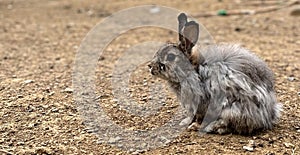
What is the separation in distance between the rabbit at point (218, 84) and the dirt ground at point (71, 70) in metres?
0.16

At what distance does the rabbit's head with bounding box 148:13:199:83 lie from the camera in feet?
14.0

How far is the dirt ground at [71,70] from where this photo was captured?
13.8ft

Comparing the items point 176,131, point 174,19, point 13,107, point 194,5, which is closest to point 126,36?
point 174,19

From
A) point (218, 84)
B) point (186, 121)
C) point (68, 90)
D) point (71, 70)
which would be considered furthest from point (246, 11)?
point (218, 84)

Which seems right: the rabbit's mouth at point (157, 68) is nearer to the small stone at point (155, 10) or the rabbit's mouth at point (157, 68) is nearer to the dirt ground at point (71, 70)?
the dirt ground at point (71, 70)

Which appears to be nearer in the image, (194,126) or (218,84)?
(218,84)

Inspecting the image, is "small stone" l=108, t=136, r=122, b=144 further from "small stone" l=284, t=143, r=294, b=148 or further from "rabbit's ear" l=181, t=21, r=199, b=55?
"small stone" l=284, t=143, r=294, b=148

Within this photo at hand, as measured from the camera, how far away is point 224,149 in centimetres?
401

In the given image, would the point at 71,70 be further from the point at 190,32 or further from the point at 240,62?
the point at 240,62

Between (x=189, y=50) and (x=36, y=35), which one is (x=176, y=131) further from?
(x=36, y=35)

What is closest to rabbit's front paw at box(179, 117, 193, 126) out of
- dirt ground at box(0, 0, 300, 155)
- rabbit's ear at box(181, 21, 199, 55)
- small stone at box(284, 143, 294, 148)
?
dirt ground at box(0, 0, 300, 155)

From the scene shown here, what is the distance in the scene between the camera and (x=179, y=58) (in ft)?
14.1

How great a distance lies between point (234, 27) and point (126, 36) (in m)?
2.20

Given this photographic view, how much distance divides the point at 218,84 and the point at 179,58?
1.42 ft
